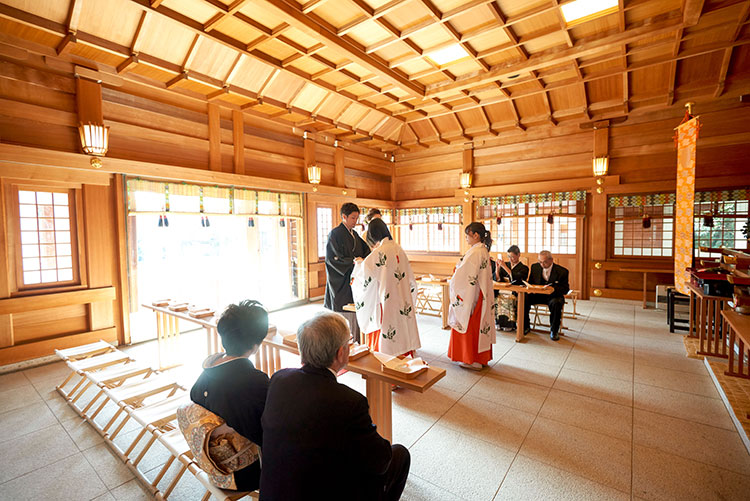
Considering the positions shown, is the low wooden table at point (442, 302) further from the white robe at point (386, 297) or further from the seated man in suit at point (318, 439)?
the seated man in suit at point (318, 439)

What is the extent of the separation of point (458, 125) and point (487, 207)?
7.54 ft

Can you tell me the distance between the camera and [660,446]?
249cm

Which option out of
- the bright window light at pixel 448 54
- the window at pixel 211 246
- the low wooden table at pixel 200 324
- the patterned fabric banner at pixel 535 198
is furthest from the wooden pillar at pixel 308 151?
the patterned fabric banner at pixel 535 198

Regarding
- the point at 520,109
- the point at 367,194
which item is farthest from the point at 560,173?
the point at 367,194

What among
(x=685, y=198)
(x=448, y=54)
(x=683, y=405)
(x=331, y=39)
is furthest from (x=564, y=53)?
(x=683, y=405)


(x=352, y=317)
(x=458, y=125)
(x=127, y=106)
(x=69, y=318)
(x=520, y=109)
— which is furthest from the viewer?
(x=458, y=125)

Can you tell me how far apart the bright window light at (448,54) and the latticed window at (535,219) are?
13.5 ft

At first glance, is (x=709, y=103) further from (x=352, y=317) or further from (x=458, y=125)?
(x=352, y=317)

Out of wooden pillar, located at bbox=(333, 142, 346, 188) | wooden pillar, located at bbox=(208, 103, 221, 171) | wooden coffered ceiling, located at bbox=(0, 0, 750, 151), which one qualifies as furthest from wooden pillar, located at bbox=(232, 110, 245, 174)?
wooden pillar, located at bbox=(333, 142, 346, 188)

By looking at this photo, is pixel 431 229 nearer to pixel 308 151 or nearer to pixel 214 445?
Answer: pixel 308 151

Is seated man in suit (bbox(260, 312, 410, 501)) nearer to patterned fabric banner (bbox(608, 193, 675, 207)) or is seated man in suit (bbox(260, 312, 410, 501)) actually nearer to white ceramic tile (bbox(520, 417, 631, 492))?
white ceramic tile (bbox(520, 417, 631, 492))

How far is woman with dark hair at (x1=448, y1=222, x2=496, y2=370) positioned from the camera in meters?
3.77

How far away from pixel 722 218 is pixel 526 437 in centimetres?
705

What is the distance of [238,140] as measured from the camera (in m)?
6.35
